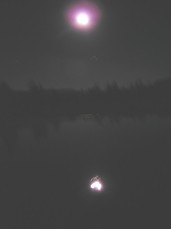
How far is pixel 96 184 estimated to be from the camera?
0.78m

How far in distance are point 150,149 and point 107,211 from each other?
242mm

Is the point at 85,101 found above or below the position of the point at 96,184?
above

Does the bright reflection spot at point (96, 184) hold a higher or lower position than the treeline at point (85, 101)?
lower

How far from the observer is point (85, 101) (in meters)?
0.75

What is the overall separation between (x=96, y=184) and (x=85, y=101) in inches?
9.4

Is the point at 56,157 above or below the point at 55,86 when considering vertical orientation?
below

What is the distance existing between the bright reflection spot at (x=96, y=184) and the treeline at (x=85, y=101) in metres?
0.18

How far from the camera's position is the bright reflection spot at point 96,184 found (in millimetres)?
767

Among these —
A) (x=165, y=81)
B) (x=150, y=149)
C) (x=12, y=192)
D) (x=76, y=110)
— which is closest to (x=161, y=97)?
(x=165, y=81)

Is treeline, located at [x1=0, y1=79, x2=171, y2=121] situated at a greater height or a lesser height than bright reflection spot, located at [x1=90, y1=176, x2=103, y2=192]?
greater

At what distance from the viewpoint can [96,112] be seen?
0.77 meters

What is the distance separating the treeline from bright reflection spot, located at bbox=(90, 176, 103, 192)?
183 mm

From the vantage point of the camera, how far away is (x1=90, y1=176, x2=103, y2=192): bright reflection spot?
0.77 m

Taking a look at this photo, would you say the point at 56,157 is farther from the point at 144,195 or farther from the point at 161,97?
the point at 161,97
